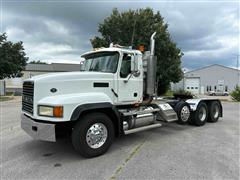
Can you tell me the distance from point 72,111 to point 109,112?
109cm

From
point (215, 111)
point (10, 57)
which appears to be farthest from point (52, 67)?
point (215, 111)

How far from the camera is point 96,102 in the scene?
4.81 m

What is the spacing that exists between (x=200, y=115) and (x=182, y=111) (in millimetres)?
1312

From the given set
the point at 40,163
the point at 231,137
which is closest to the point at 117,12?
the point at 231,137

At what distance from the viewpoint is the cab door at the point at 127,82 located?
5637 millimetres

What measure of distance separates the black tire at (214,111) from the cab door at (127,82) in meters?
4.45

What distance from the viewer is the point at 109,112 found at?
5172mm

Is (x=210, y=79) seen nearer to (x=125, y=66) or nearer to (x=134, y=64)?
(x=134, y=64)

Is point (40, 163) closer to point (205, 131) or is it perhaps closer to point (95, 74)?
point (95, 74)

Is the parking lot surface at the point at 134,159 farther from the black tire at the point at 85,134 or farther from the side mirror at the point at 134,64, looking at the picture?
the side mirror at the point at 134,64

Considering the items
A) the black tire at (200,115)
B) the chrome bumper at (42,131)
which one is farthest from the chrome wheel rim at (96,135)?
the black tire at (200,115)

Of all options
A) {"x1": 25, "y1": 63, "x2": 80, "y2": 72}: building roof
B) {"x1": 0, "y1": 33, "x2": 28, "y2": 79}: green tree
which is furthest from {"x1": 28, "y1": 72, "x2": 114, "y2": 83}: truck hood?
{"x1": 25, "y1": 63, "x2": 80, "y2": 72}: building roof

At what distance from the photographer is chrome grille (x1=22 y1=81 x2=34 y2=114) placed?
15.5 feet

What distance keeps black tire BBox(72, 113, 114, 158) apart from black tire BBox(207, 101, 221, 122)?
5.70 m
